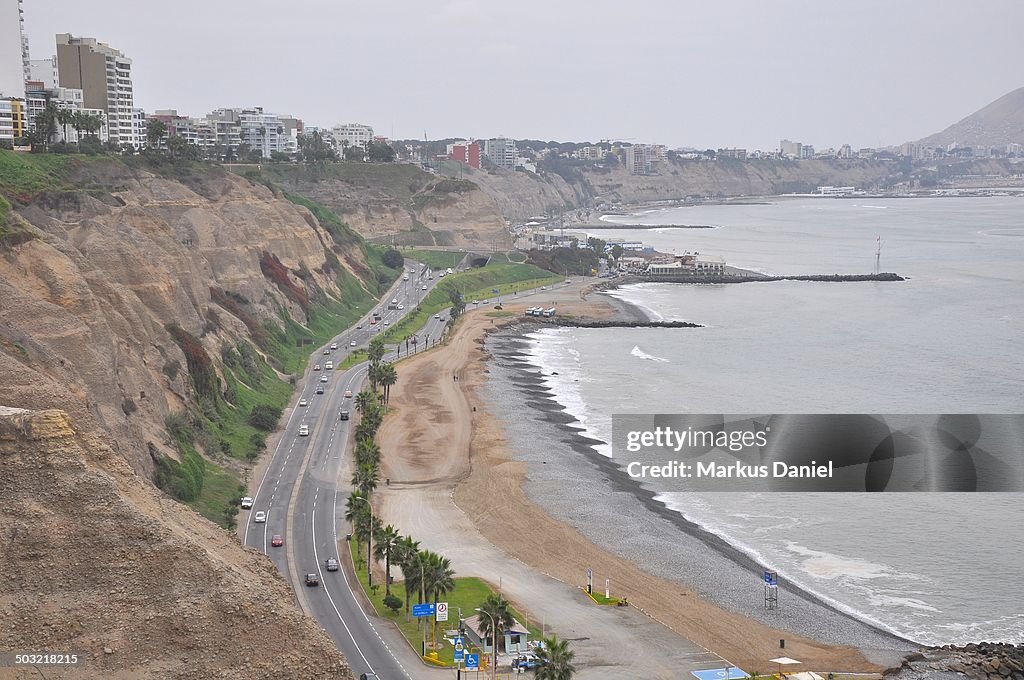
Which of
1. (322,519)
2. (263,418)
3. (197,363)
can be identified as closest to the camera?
(322,519)

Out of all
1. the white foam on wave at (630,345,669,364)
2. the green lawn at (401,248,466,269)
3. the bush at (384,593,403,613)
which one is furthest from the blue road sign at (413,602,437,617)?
the green lawn at (401,248,466,269)

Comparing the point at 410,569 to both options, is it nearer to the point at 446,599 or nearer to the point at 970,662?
the point at 446,599

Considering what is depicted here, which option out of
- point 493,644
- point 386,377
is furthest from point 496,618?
point 386,377

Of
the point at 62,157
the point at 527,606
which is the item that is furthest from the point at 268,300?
the point at 527,606

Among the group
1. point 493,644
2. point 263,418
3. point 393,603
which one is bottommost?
point 493,644

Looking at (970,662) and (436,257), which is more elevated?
(436,257)

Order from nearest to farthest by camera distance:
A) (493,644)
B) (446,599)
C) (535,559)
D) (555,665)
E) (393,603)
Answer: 1. (555,665)
2. (493,644)
3. (393,603)
4. (446,599)
5. (535,559)

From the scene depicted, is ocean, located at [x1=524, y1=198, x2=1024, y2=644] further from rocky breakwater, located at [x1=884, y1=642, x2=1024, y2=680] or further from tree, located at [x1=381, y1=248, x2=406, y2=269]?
tree, located at [x1=381, y1=248, x2=406, y2=269]
